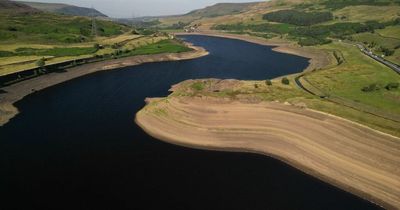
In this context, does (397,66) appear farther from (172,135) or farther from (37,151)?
(37,151)

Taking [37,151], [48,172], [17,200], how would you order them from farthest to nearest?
[37,151] < [48,172] < [17,200]

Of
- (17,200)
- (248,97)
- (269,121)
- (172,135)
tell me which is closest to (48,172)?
(17,200)

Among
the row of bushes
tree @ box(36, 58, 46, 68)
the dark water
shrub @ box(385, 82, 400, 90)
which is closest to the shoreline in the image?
tree @ box(36, 58, 46, 68)

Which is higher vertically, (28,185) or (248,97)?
(248,97)

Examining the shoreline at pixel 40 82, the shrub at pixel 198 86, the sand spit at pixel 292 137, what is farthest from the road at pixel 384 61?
the shoreline at pixel 40 82

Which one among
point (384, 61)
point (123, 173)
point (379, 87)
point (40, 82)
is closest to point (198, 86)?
point (379, 87)

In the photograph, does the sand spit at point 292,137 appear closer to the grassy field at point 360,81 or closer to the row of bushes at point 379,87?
the grassy field at point 360,81
